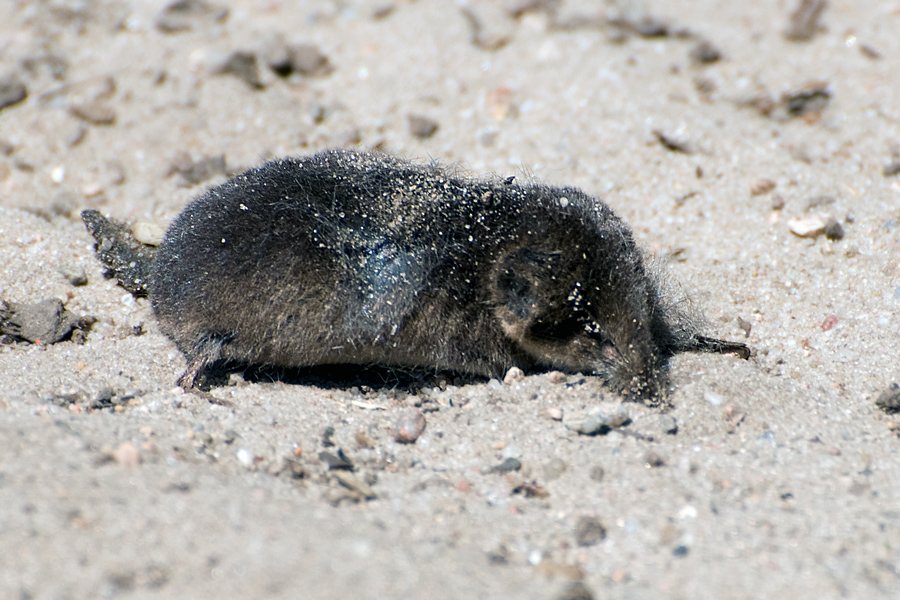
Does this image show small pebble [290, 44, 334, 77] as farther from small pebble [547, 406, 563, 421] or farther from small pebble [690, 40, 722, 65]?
small pebble [547, 406, 563, 421]

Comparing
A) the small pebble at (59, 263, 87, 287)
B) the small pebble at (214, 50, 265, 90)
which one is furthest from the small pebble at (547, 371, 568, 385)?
the small pebble at (214, 50, 265, 90)

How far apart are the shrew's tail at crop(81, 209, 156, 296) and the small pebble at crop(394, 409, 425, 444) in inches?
74.1

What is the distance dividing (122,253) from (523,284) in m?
2.57

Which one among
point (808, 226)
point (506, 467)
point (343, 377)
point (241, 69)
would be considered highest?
point (241, 69)

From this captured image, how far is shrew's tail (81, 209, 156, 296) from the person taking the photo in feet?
14.5

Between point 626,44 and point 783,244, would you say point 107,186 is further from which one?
point 783,244

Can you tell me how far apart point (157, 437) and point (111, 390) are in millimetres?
749

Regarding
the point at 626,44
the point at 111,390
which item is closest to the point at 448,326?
the point at 111,390

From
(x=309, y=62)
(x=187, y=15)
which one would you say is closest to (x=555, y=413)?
(x=309, y=62)

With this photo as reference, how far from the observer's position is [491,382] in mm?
3895

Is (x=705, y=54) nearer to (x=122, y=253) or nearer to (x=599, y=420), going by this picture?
(x=599, y=420)

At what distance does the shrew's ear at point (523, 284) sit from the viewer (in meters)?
3.59

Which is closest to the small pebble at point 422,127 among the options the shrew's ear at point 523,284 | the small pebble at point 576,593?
the shrew's ear at point 523,284

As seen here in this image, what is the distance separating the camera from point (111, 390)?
3658 mm
